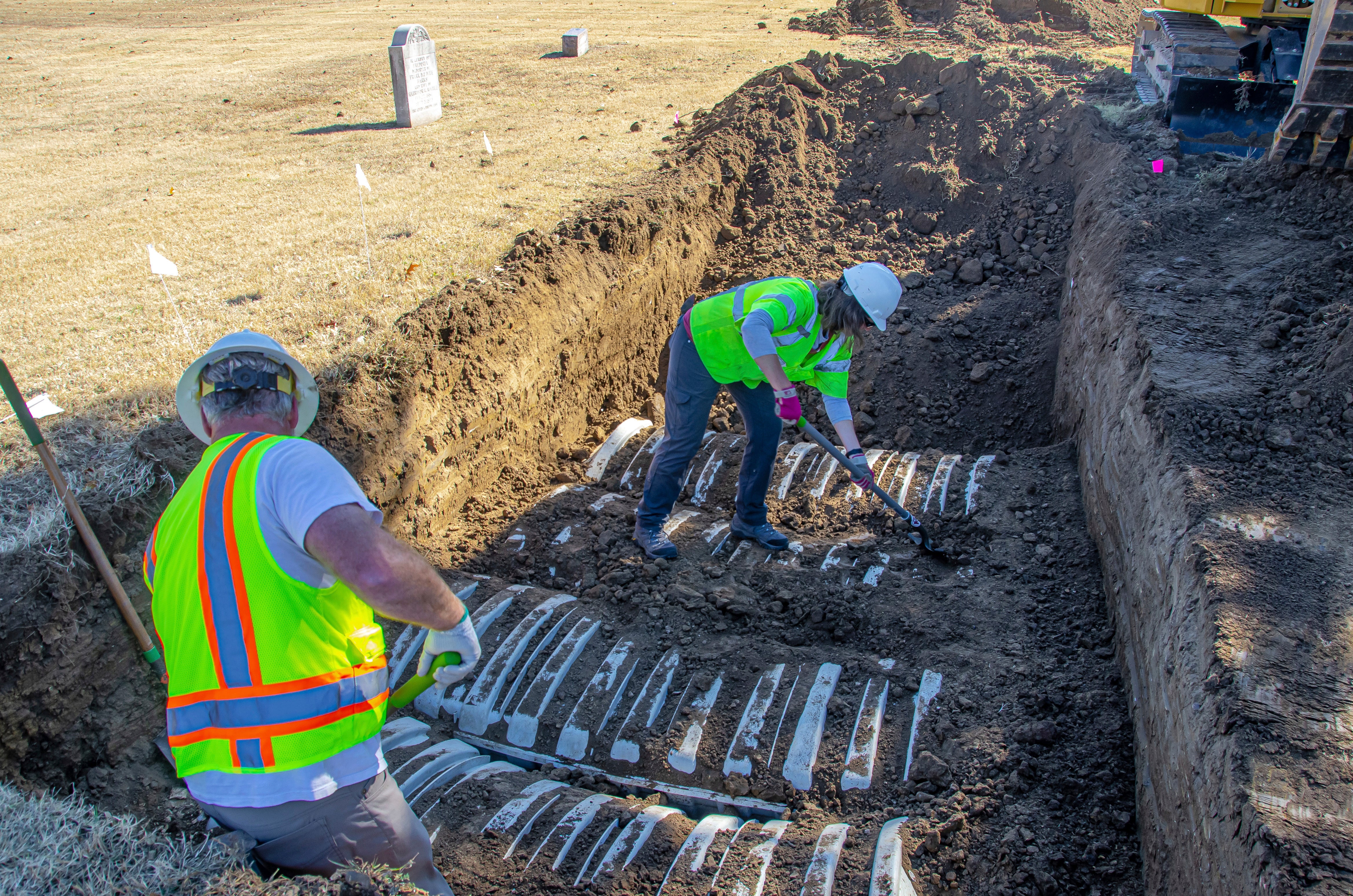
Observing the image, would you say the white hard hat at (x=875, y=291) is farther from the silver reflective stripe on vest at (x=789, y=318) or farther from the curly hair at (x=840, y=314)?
the silver reflective stripe on vest at (x=789, y=318)

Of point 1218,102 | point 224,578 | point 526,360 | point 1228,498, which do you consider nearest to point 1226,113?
point 1218,102

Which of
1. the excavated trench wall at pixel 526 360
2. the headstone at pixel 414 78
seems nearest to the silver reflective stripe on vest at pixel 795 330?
the excavated trench wall at pixel 526 360

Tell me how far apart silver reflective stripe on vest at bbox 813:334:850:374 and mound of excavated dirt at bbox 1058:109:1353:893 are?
1414mm

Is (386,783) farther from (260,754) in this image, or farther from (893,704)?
(893,704)

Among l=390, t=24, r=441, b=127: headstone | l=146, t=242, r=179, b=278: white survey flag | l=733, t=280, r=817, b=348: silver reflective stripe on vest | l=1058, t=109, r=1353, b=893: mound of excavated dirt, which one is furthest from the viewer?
l=390, t=24, r=441, b=127: headstone

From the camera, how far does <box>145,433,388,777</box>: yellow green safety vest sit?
187cm

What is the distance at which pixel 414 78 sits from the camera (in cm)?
1021

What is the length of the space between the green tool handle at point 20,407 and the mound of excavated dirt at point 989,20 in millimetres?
14119

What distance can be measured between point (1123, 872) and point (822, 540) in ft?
7.90

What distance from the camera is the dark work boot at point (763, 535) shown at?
4.82 metres

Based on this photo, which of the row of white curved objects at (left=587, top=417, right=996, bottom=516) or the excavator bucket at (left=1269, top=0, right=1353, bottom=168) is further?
the excavator bucket at (left=1269, top=0, right=1353, bottom=168)

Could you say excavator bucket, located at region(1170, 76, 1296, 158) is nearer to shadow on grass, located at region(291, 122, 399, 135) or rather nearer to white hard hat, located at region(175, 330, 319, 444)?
white hard hat, located at region(175, 330, 319, 444)

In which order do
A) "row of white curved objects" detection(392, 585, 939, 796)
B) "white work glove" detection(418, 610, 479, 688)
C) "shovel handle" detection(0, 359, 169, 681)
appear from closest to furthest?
"white work glove" detection(418, 610, 479, 688) < "shovel handle" detection(0, 359, 169, 681) < "row of white curved objects" detection(392, 585, 939, 796)

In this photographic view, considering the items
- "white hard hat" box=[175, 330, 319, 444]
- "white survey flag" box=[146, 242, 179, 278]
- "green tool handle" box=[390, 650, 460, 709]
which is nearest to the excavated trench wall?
"white survey flag" box=[146, 242, 179, 278]
